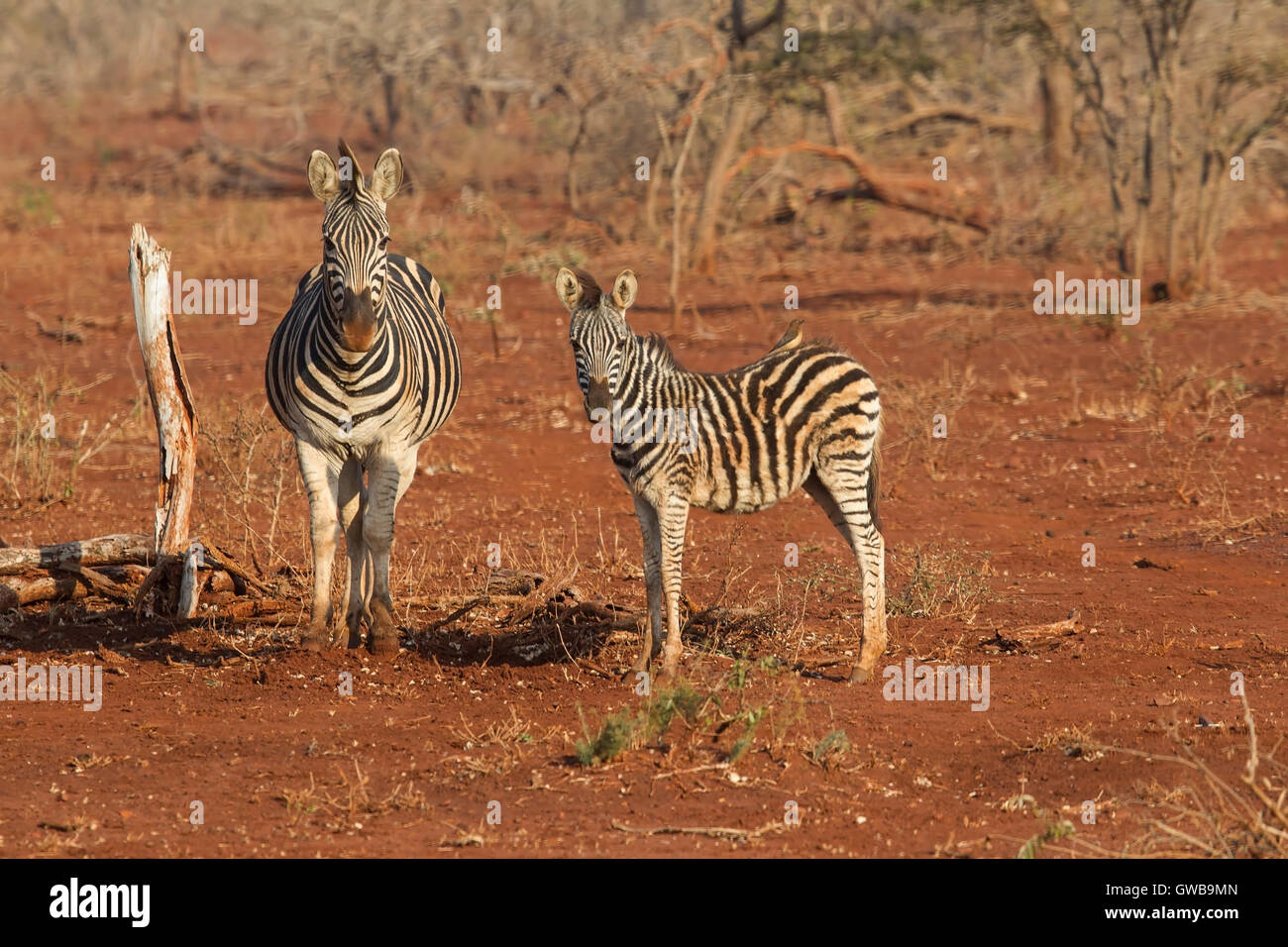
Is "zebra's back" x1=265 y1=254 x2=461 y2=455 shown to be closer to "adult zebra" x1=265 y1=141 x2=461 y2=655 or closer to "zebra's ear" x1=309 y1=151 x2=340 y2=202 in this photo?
"adult zebra" x1=265 y1=141 x2=461 y2=655

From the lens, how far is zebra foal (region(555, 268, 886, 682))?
705 cm

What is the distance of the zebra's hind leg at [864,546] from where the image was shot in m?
7.36

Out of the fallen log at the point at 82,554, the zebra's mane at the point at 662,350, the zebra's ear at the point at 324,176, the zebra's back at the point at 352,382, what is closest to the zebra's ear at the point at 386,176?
the zebra's ear at the point at 324,176

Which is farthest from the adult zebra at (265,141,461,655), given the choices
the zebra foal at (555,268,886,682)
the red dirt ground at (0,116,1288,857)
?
the zebra foal at (555,268,886,682)

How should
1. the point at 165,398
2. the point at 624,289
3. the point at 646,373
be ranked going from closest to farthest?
the point at 624,289, the point at 646,373, the point at 165,398

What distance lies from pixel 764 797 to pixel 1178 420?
362 inches

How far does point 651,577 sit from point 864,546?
1.09 meters

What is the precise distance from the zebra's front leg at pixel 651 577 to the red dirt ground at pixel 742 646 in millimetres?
229

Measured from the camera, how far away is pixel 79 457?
11242 millimetres

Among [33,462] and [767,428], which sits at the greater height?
[767,428]

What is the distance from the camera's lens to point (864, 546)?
7406 millimetres

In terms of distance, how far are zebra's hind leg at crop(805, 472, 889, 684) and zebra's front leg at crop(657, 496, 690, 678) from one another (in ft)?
2.59

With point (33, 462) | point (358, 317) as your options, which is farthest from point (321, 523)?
point (33, 462)

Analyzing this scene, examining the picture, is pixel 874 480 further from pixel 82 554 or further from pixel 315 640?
pixel 82 554
